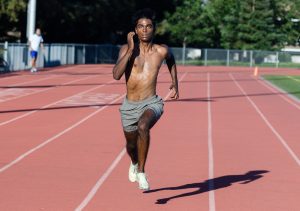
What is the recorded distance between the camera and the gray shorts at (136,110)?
7.82 metres

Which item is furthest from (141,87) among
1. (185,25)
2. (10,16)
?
(185,25)

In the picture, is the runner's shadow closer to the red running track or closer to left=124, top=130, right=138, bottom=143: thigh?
the red running track

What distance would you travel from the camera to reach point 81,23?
57.3m

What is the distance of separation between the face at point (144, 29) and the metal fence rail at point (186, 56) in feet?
107

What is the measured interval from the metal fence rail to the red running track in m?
22.5

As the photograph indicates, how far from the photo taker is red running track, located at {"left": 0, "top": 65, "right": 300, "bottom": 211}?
26.6ft

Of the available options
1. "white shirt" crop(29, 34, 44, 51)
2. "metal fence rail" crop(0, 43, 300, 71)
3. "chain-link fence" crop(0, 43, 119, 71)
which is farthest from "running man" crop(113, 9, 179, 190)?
"metal fence rail" crop(0, 43, 300, 71)

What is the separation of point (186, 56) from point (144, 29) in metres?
52.4

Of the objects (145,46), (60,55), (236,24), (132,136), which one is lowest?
(132,136)

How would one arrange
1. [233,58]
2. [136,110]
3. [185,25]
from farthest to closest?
[185,25] < [233,58] < [136,110]

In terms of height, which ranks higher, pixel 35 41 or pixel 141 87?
pixel 35 41

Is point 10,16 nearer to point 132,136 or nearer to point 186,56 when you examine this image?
point 186,56

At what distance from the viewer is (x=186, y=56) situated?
59938 mm

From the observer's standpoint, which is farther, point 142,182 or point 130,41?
point 142,182
